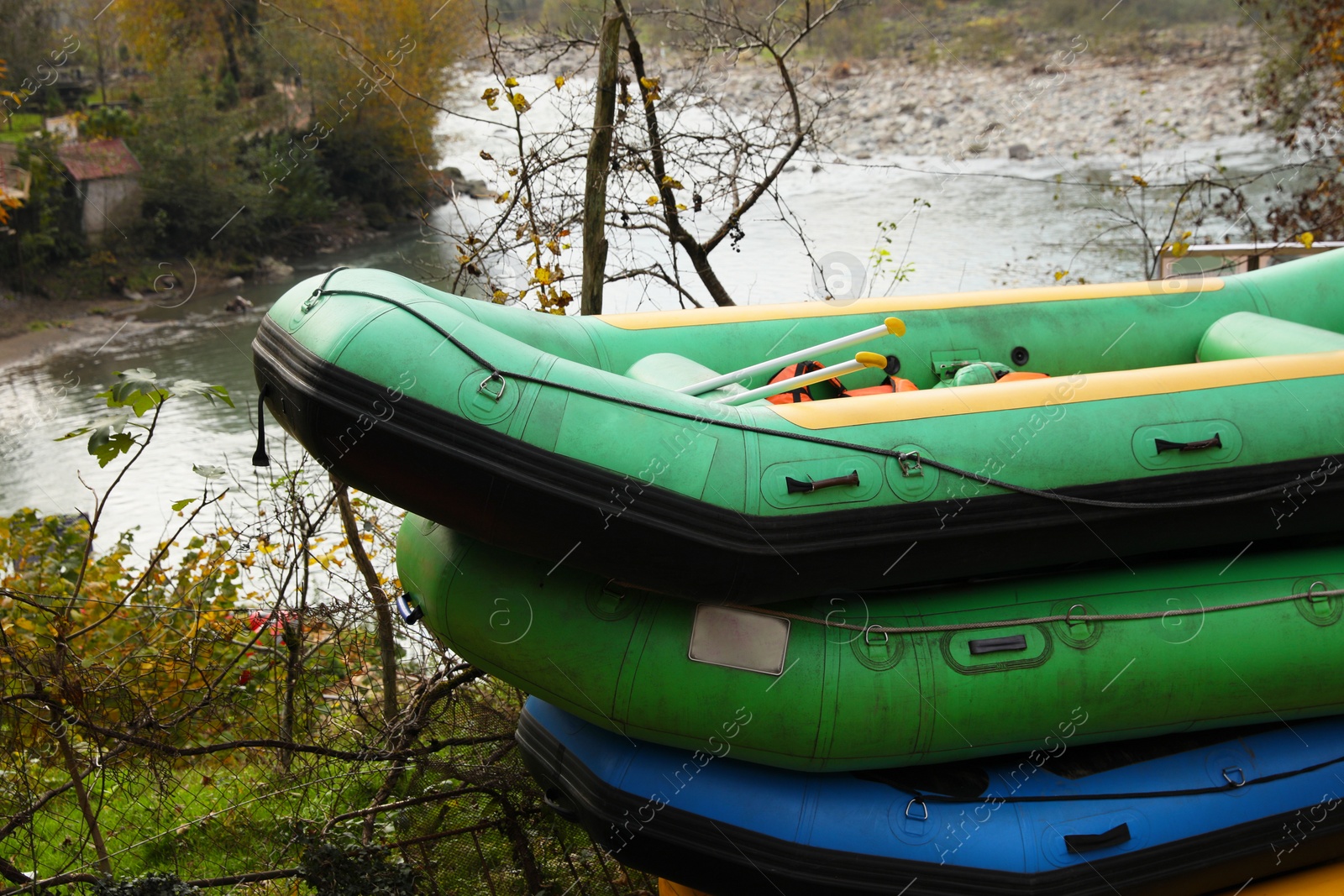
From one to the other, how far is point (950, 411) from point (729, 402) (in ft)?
1.48

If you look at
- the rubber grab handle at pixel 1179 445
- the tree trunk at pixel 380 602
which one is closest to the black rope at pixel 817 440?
the rubber grab handle at pixel 1179 445

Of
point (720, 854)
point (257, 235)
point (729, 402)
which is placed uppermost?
point (729, 402)

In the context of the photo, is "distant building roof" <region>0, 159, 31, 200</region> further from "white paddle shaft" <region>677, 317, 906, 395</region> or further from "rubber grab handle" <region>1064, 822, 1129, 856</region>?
"rubber grab handle" <region>1064, 822, 1129, 856</region>

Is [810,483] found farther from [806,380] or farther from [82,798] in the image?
[82,798]

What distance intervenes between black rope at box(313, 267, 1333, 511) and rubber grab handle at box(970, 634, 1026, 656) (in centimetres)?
30

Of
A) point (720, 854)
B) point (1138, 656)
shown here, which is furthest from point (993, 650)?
point (720, 854)

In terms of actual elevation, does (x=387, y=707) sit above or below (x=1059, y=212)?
below

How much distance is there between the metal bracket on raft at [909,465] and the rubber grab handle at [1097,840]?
0.80 meters

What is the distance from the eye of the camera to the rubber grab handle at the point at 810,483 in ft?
6.19

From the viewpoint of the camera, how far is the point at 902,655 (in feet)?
6.66

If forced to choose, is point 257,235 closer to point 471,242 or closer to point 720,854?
point 471,242

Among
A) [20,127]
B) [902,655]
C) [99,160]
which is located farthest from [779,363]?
[20,127]

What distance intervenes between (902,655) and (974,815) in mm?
359

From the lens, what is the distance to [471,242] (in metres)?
3.48
